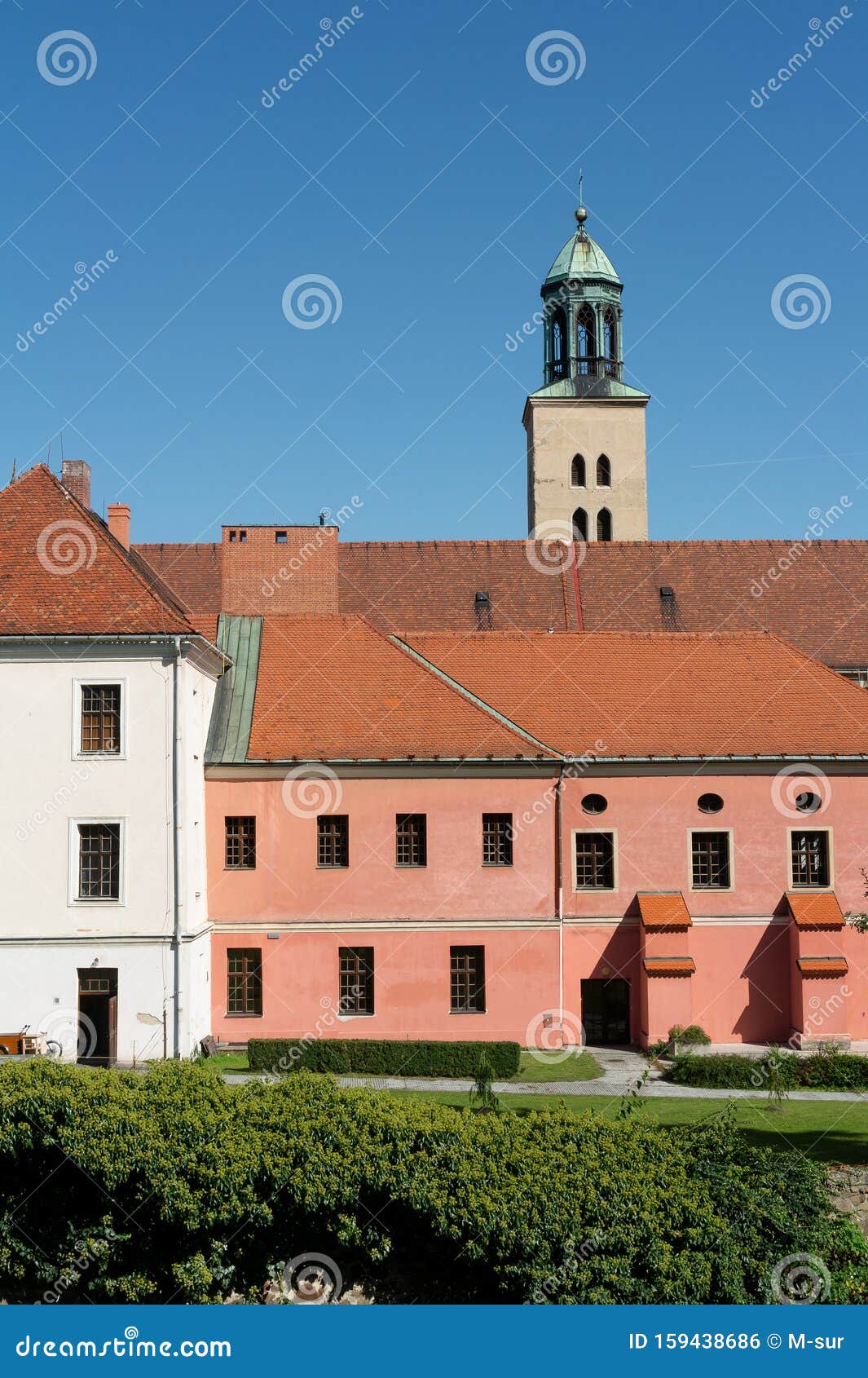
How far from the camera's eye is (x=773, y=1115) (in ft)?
92.1

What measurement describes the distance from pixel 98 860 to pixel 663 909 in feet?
50.2

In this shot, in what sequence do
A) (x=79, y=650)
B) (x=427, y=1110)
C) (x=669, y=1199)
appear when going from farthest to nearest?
(x=79, y=650)
(x=427, y=1110)
(x=669, y=1199)

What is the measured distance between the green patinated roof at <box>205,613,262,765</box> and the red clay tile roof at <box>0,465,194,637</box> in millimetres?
4148

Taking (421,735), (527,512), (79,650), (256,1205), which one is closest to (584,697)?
(421,735)

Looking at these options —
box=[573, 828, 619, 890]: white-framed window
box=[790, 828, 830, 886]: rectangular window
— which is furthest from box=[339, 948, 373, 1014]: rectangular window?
box=[790, 828, 830, 886]: rectangular window

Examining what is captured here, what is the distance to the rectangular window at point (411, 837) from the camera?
3666 centimetres

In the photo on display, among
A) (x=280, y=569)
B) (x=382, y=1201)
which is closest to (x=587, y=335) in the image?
(x=280, y=569)

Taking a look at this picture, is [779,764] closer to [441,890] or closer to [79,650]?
[441,890]

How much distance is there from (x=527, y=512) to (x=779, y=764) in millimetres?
31767

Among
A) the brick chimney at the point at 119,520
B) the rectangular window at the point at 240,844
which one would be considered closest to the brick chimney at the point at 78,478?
the brick chimney at the point at 119,520

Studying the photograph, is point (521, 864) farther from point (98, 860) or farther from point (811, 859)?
point (98, 860)

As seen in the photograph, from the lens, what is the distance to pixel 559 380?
65.7 meters

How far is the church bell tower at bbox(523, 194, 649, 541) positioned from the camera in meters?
64.2

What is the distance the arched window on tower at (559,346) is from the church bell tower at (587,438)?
0.07 m
